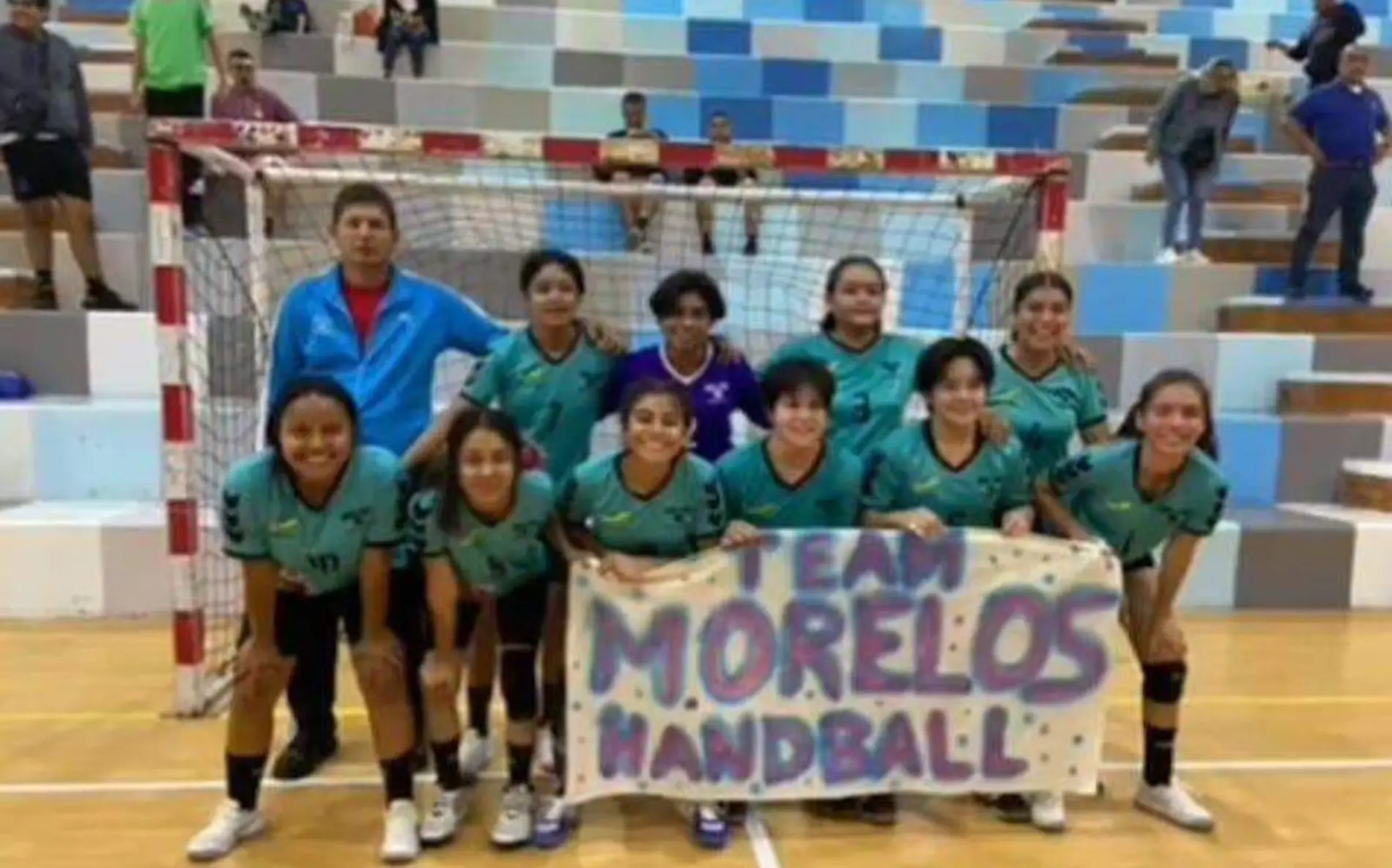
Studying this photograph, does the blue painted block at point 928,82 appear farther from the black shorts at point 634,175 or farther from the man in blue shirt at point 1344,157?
the black shorts at point 634,175

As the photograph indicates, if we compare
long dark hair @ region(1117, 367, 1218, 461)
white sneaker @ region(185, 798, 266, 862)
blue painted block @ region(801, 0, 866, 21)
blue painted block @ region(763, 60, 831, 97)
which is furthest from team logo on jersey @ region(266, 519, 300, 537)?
blue painted block @ region(801, 0, 866, 21)

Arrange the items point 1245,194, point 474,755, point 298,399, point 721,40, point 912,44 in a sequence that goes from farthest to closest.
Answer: point 912,44 < point 721,40 < point 1245,194 < point 474,755 < point 298,399

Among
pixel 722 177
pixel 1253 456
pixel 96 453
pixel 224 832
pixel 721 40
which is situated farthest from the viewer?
pixel 721 40

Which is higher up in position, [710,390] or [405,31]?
[405,31]

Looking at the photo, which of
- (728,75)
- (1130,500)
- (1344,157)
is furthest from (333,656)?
(728,75)

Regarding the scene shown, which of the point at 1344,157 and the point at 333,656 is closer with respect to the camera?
the point at 333,656

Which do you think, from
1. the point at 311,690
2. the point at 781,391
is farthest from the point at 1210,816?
the point at 311,690

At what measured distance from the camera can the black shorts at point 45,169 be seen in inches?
240

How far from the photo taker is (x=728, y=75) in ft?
33.4

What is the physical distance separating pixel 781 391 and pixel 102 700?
2509 mm

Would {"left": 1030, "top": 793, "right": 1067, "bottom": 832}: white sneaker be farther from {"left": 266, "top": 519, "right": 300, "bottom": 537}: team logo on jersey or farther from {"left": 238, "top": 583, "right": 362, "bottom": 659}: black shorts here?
{"left": 266, "top": 519, "right": 300, "bottom": 537}: team logo on jersey

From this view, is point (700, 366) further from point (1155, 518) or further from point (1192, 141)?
point (1192, 141)

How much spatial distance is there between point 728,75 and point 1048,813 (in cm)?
792

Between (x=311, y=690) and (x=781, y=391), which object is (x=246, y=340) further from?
(x=781, y=391)
